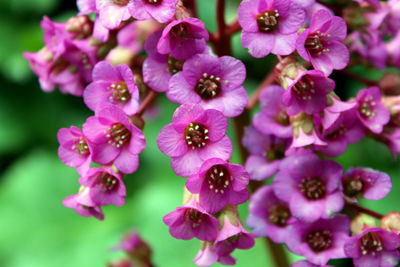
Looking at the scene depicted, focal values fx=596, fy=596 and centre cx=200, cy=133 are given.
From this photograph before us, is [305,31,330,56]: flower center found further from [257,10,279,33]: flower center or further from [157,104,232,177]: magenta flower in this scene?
[157,104,232,177]: magenta flower

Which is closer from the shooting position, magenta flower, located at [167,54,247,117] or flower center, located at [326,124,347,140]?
magenta flower, located at [167,54,247,117]

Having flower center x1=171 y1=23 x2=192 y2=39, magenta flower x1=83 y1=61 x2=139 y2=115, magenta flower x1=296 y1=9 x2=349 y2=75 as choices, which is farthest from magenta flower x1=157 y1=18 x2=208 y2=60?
magenta flower x1=296 y1=9 x2=349 y2=75

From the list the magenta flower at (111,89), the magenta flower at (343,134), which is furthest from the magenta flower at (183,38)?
the magenta flower at (343,134)

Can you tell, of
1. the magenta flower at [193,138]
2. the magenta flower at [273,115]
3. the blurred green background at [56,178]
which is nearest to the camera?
the magenta flower at [193,138]

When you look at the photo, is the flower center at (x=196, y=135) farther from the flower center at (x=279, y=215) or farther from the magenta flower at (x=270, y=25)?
the flower center at (x=279, y=215)

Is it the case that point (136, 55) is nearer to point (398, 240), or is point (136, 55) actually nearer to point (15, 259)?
point (398, 240)

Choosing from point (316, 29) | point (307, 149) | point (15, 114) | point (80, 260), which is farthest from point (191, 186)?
point (15, 114)
